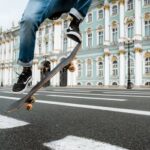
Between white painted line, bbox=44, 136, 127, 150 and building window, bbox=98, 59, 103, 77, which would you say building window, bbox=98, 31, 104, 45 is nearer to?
building window, bbox=98, 59, 103, 77

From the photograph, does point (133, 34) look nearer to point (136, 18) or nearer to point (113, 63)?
point (136, 18)

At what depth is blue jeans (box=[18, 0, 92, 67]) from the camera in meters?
2.21

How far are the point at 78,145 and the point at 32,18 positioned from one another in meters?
1.04

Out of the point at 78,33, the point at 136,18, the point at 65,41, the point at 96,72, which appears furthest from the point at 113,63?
the point at 78,33

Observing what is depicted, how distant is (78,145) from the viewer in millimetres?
1860

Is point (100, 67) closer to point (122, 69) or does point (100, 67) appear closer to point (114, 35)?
point (122, 69)

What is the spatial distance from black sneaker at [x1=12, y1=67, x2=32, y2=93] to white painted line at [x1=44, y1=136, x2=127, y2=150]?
0.76 m

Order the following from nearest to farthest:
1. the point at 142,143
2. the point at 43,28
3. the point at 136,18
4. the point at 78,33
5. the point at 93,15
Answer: the point at 142,143
the point at 78,33
the point at 136,18
the point at 93,15
the point at 43,28

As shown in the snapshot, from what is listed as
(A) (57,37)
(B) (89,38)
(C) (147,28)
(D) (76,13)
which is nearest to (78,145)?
(D) (76,13)

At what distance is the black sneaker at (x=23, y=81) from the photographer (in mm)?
2592

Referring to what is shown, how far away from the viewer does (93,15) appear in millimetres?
35781

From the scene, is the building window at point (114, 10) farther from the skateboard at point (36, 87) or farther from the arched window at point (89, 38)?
the skateboard at point (36, 87)

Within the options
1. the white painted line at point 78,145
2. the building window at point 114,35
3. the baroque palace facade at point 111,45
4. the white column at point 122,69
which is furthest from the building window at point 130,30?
the white painted line at point 78,145

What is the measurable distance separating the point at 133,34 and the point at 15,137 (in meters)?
29.4
